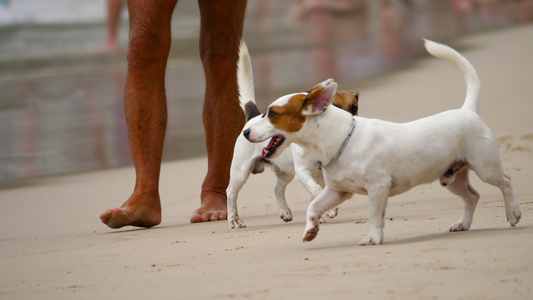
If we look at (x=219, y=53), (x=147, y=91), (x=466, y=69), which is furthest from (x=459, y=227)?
(x=219, y=53)

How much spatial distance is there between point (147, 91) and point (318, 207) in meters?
1.79

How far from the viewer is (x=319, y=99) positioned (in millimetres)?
4742

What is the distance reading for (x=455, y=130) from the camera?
488cm

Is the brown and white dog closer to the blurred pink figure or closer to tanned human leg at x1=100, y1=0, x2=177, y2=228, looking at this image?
tanned human leg at x1=100, y1=0, x2=177, y2=228

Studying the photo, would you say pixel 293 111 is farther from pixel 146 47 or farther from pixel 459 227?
pixel 146 47

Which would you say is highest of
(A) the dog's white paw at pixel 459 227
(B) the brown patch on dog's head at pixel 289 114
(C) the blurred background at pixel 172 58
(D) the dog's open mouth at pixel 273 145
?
(B) the brown patch on dog's head at pixel 289 114

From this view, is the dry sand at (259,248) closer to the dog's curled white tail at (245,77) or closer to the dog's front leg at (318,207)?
the dog's front leg at (318,207)

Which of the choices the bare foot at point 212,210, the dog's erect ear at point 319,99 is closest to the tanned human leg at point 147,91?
the bare foot at point 212,210

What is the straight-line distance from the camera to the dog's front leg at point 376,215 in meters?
4.64

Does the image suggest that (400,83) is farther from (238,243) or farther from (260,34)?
(260,34)

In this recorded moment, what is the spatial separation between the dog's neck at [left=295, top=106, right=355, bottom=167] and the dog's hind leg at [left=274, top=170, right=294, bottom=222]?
1223 mm

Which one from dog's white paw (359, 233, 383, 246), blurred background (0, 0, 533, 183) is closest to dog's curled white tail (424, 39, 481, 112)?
dog's white paw (359, 233, 383, 246)

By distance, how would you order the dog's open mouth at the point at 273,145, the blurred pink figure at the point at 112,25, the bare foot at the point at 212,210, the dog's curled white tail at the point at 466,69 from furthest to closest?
the blurred pink figure at the point at 112,25
the bare foot at the point at 212,210
the dog's curled white tail at the point at 466,69
the dog's open mouth at the point at 273,145

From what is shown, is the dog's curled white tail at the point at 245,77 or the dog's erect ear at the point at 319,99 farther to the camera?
the dog's curled white tail at the point at 245,77
